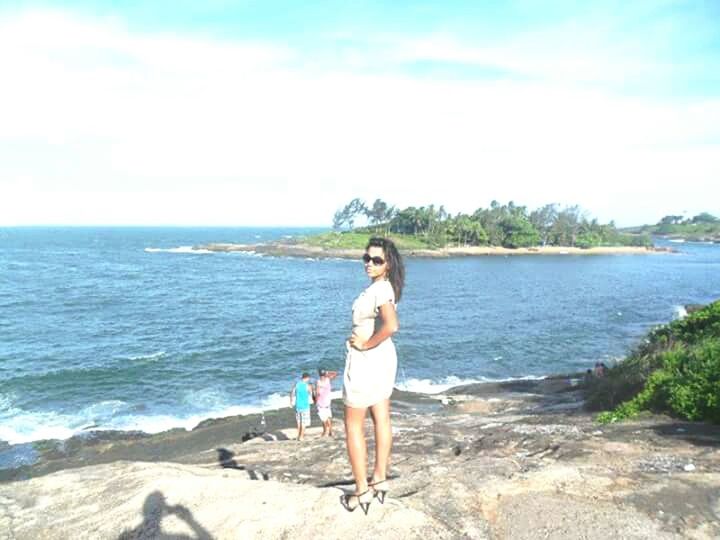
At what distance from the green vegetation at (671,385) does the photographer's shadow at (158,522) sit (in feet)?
27.1

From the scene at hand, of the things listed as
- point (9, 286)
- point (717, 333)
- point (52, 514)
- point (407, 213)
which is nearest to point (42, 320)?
point (9, 286)

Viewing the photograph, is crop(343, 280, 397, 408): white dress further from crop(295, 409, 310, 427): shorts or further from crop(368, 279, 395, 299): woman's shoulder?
crop(295, 409, 310, 427): shorts

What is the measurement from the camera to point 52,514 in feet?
21.5

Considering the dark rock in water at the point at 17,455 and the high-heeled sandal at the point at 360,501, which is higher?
the high-heeled sandal at the point at 360,501

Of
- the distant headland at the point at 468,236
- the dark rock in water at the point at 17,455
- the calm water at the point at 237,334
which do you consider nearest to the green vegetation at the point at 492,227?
the distant headland at the point at 468,236

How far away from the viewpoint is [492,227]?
13150 centimetres

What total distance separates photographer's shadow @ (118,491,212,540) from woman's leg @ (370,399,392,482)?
1.81m

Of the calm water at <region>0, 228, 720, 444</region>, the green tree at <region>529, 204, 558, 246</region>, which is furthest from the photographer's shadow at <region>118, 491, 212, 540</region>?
the green tree at <region>529, 204, 558, 246</region>

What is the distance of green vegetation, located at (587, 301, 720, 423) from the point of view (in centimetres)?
955

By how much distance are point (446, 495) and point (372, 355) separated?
83.1 inches

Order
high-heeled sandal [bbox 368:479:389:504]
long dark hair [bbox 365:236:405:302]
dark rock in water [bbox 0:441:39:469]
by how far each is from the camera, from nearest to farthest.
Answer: long dark hair [bbox 365:236:405:302]
high-heeled sandal [bbox 368:479:389:504]
dark rock in water [bbox 0:441:39:469]

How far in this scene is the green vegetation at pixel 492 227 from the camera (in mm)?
127375

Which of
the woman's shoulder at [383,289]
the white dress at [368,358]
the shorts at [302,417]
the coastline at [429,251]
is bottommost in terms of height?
the shorts at [302,417]

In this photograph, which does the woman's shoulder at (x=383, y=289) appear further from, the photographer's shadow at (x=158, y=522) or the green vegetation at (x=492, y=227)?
the green vegetation at (x=492, y=227)
